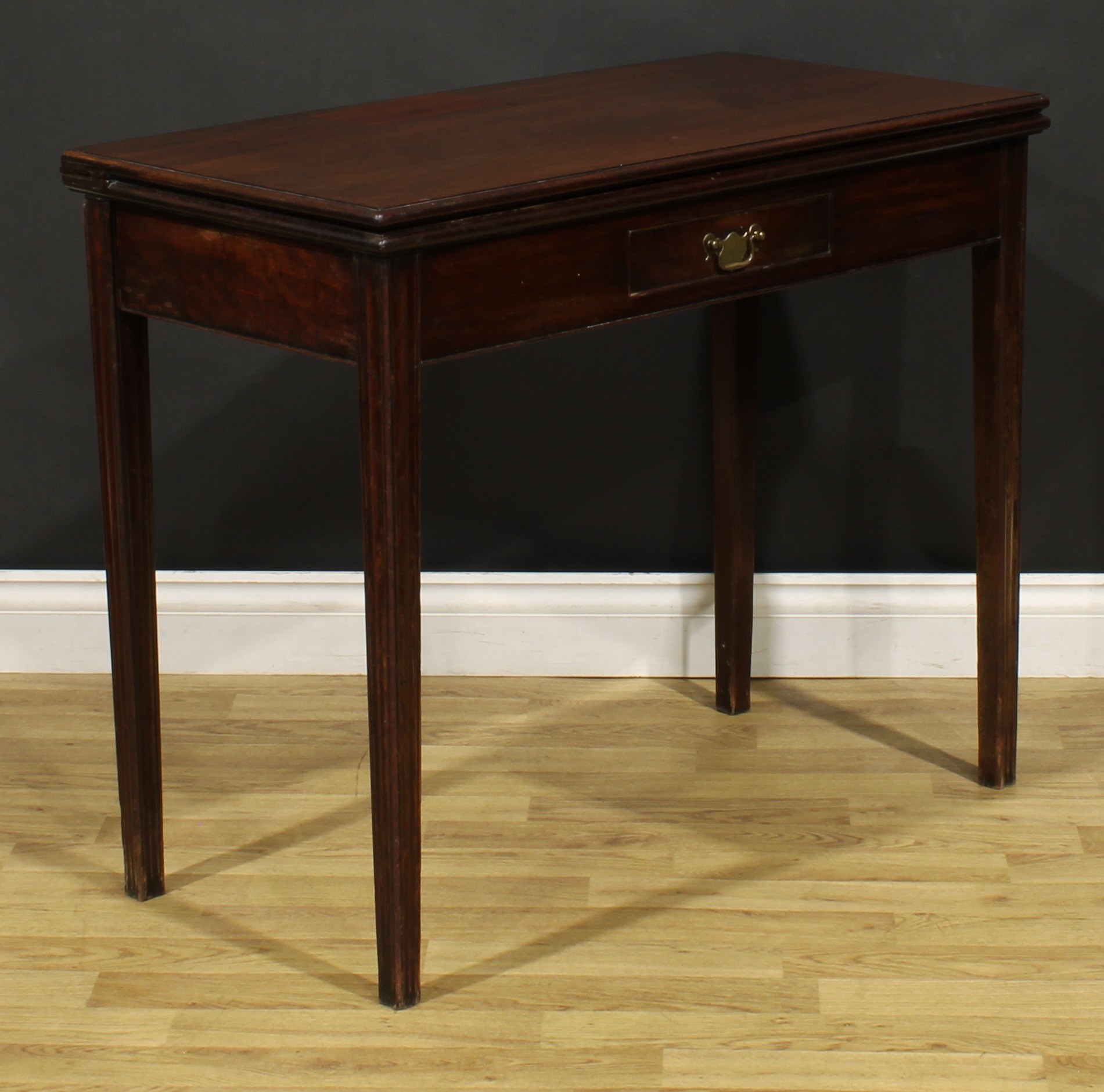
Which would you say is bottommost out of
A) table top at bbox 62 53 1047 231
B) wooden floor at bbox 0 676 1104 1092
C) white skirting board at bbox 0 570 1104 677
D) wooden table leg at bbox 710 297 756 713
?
wooden floor at bbox 0 676 1104 1092

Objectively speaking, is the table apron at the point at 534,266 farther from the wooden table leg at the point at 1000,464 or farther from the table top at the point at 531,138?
the wooden table leg at the point at 1000,464

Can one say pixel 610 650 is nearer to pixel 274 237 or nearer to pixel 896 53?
pixel 896 53

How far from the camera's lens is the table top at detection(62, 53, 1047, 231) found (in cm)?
175

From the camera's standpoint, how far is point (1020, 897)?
87.0 inches

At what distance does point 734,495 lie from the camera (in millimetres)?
2625

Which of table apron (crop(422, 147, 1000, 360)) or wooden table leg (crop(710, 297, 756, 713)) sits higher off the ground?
Answer: table apron (crop(422, 147, 1000, 360))

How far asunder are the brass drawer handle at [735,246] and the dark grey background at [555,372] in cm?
76

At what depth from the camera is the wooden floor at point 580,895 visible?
192 cm

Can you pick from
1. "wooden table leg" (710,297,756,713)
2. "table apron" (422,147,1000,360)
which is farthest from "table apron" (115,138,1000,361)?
"wooden table leg" (710,297,756,713)

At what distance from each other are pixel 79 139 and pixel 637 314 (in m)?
1.14

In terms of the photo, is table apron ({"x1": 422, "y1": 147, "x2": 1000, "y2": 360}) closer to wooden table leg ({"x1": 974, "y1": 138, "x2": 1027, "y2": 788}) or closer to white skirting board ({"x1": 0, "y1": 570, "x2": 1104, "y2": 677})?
wooden table leg ({"x1": 974, "y1": 138, "x2": 1027, "y2": 788})

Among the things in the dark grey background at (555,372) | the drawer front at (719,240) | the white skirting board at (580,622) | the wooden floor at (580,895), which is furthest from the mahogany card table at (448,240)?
the white skirting board at (580,622)

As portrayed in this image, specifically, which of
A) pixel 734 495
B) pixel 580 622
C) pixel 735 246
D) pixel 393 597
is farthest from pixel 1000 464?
pixel 393 597

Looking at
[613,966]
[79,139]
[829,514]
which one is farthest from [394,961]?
[79,139]
